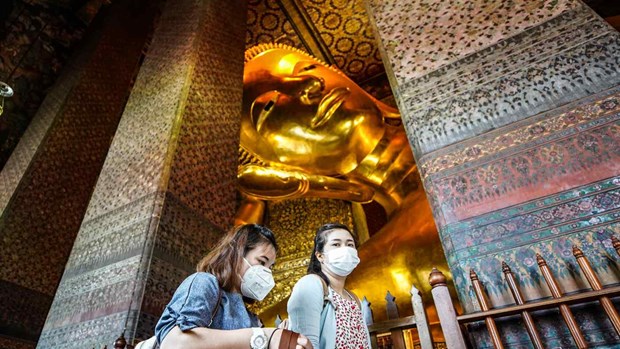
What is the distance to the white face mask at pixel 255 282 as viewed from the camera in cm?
109

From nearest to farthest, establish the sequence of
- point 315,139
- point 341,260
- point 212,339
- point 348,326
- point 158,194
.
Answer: point 212,339, point 348,326, point 341,260, point 158,194, point 315,139

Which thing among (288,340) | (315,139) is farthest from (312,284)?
(315,139)

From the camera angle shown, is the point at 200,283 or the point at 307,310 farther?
the point at 307,310

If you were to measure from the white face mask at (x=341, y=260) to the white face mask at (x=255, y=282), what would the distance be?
374 mm

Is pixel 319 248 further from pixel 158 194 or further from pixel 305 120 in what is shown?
pixel 305 120

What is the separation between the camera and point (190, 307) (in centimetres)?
85

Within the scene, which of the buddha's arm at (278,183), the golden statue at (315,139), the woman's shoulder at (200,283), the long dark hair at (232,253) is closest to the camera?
the woman's shoulder at (200,283)

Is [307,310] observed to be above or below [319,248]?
below

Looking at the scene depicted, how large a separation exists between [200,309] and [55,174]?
323cm

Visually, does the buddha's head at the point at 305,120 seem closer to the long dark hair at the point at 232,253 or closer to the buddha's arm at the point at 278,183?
the buddha's arm at the point at 278,183

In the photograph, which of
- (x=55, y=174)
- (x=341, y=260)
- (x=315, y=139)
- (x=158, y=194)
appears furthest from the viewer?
(x=315, y=139)

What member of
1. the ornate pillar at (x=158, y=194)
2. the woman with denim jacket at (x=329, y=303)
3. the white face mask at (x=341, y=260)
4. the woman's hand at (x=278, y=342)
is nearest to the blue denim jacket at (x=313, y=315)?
the woman with denim jacket at (x=329, y=303)

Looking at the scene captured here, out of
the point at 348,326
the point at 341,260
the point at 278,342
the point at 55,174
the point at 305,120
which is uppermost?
the point at 305,120

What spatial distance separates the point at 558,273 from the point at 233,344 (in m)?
1.20
